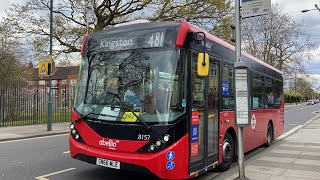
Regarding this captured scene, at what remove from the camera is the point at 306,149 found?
1095 centimetres

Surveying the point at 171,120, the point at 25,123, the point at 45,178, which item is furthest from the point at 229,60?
the point at 25,123

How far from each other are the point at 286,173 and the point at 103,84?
4417mm

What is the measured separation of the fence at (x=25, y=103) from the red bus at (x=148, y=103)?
42.1ft

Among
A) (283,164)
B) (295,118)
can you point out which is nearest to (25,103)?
(283,164)

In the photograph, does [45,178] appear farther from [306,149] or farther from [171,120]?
[306,149]

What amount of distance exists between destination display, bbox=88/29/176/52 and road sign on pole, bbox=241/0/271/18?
1.85 metres

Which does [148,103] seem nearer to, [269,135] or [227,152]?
[227,152]

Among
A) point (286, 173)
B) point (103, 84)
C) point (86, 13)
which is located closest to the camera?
point (103, 84)

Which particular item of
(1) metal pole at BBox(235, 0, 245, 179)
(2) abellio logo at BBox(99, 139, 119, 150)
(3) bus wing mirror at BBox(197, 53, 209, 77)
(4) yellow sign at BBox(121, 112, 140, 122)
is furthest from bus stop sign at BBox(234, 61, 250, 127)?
(2) abellio logo at BBox(99, 139, 119, 150)

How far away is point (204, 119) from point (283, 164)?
3.26 metres

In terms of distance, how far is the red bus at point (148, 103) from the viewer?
5582 millimetres

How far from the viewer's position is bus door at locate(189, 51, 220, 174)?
6004mm

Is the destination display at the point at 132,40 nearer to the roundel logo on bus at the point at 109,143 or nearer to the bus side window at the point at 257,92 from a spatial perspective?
the roundel logo on bus at the point at 109,143

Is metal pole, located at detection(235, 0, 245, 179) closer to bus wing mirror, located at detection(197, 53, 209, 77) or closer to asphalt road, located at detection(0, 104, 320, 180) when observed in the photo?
bus wing mirror, located at detection(197, 53, 209, 77)
